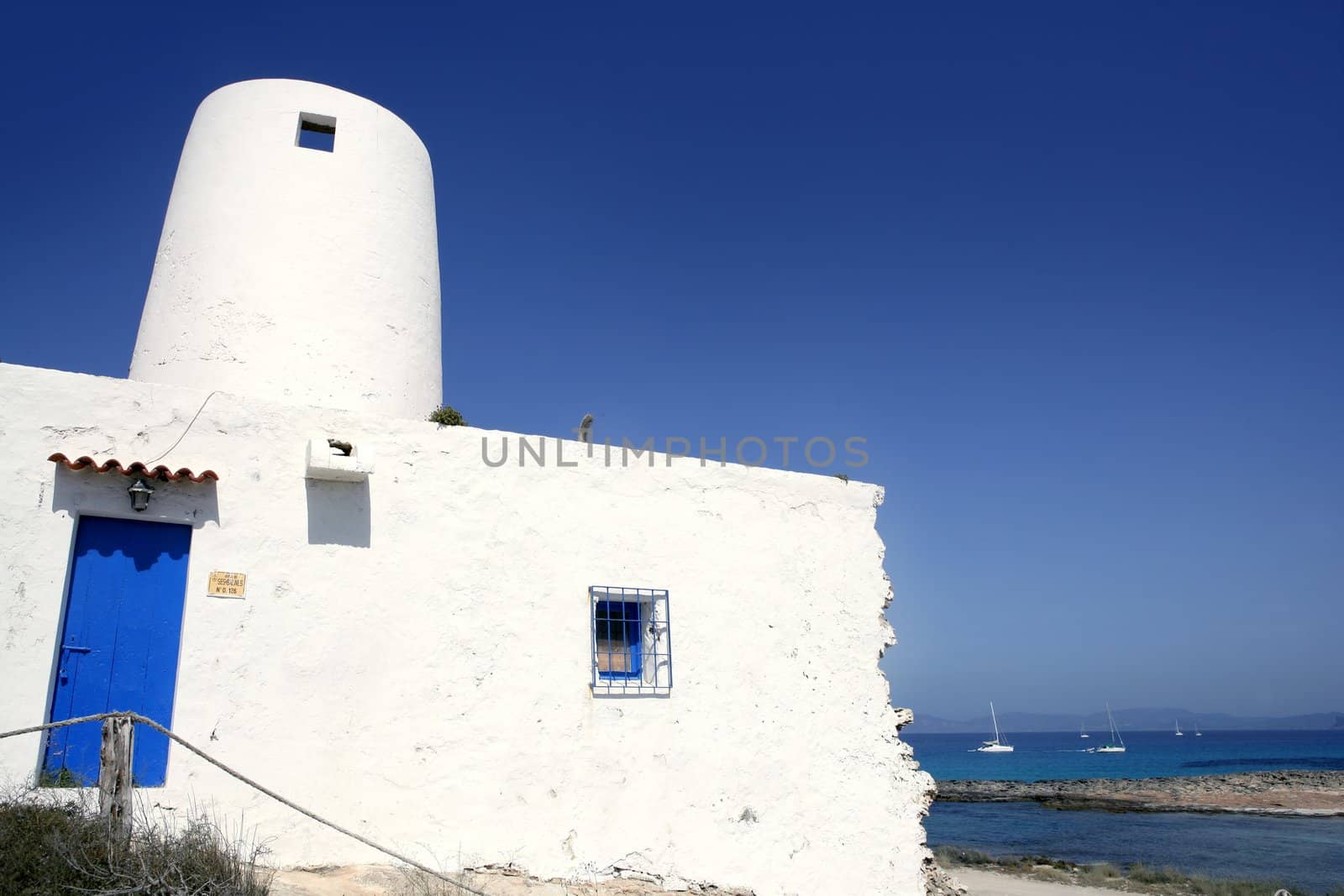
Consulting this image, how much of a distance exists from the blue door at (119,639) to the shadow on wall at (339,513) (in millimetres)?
918

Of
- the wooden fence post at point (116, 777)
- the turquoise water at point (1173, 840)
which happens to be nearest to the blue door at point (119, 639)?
the wooden fence post at point (116, 777)

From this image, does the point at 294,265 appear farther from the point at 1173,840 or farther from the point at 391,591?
the point at 1173,840

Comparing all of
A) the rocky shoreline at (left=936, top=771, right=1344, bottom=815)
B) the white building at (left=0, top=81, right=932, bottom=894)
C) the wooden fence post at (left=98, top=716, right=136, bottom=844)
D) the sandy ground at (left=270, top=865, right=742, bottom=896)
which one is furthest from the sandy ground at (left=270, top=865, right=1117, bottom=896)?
the rocky shoreline at (left=936, top=771, right=1344, bottom=815)

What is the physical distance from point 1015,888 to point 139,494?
808 inches

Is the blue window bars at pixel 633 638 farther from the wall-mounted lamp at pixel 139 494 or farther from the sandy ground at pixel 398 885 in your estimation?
the wall-mounted lamp at pixel 139 494

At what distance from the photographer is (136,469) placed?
21.9 feet

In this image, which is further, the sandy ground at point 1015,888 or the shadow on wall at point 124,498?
the sandy ground at point 1015,888

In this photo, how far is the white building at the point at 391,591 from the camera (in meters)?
6.72

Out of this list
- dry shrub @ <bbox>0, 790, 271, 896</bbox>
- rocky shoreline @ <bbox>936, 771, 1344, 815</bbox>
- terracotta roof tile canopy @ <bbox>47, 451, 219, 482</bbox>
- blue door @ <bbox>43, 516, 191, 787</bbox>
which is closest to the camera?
dry shrub @ <bbox>0, 790, 271, 896</bbox>

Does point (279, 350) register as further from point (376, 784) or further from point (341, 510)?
point (376, 784)

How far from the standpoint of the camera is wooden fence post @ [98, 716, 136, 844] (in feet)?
17.6

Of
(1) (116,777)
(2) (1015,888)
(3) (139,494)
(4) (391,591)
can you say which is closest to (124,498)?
(3) (139,494)

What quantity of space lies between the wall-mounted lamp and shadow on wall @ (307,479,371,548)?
114 centimetres

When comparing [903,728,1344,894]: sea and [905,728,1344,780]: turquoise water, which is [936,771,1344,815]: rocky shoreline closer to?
[903,728,1344,894]: sea
